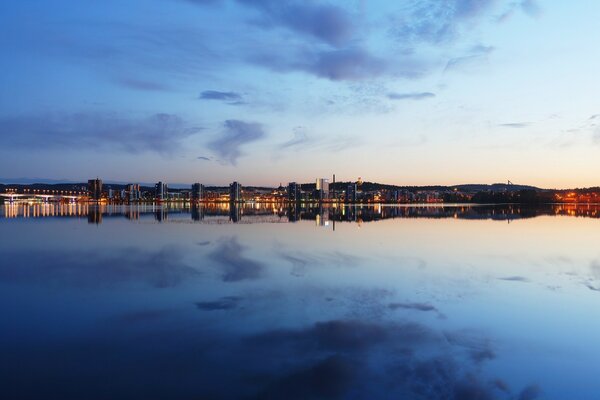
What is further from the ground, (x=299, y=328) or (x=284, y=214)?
(x=299, y=328)

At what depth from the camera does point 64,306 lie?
9.66 m

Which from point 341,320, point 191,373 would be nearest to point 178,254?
point 341,320

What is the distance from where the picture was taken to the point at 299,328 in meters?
7.96

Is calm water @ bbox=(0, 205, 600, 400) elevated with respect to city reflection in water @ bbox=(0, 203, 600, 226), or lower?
elevated

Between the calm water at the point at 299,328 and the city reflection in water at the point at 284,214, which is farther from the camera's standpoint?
the city reflection in water at the point at 284,214

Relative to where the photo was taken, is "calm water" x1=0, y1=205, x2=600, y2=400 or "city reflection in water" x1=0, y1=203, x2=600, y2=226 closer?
"calm water" x1=0, y1=205, x2=600, y2=400

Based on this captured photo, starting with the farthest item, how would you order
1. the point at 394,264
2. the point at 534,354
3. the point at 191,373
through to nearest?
the point at 394,264, the point at 534,354, the point at 191,373

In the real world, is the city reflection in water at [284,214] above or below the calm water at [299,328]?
below

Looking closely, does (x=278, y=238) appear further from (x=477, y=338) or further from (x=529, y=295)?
(x=477, y=338)

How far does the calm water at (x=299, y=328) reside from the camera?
5.74 metres

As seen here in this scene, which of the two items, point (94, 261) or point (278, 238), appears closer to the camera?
point (94, 261)

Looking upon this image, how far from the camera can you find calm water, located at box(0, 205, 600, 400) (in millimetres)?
5738

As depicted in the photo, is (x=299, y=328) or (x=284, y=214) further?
(x=284, y=214)

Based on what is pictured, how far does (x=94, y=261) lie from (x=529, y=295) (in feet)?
44.8
